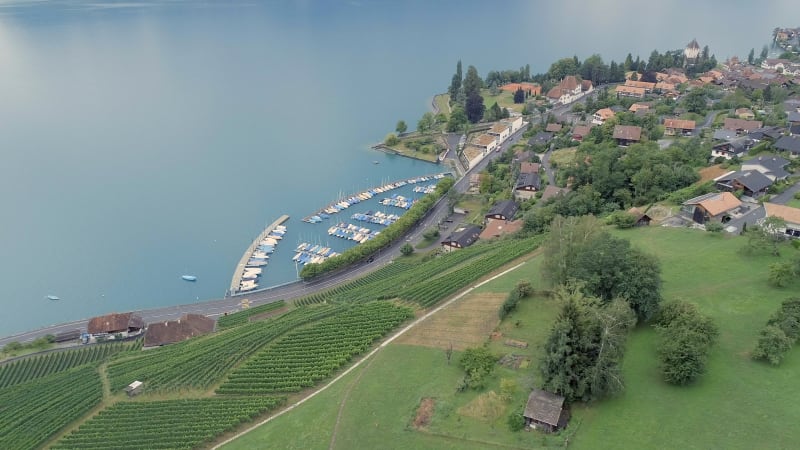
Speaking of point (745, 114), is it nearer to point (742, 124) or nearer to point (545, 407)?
point (742, 124)

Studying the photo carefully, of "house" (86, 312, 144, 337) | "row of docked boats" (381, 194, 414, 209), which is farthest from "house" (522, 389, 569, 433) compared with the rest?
"row of docked boats" (381, 194, 414, 209)

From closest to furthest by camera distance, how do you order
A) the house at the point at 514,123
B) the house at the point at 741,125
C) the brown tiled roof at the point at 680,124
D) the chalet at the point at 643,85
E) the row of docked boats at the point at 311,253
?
the row of docked boats at the point at 311,253
the house at the point at 741,125
the brown tiled roof at the point at 680,124
the house at the point at 514,123
the chalet at the point at 643,85

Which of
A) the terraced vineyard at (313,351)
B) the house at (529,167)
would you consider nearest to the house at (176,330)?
the terraced vineyard at (313,351)

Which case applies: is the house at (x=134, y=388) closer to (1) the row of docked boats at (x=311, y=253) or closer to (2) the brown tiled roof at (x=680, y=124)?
(1) the row of docked boats at (x=311, y=253)

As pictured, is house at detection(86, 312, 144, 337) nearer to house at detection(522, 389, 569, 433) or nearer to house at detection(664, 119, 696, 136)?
house at detection(522, 389, 569, 433)

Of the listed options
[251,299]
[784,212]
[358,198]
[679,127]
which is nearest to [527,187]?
[358,198]

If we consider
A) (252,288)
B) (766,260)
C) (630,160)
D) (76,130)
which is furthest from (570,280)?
(76,130)
